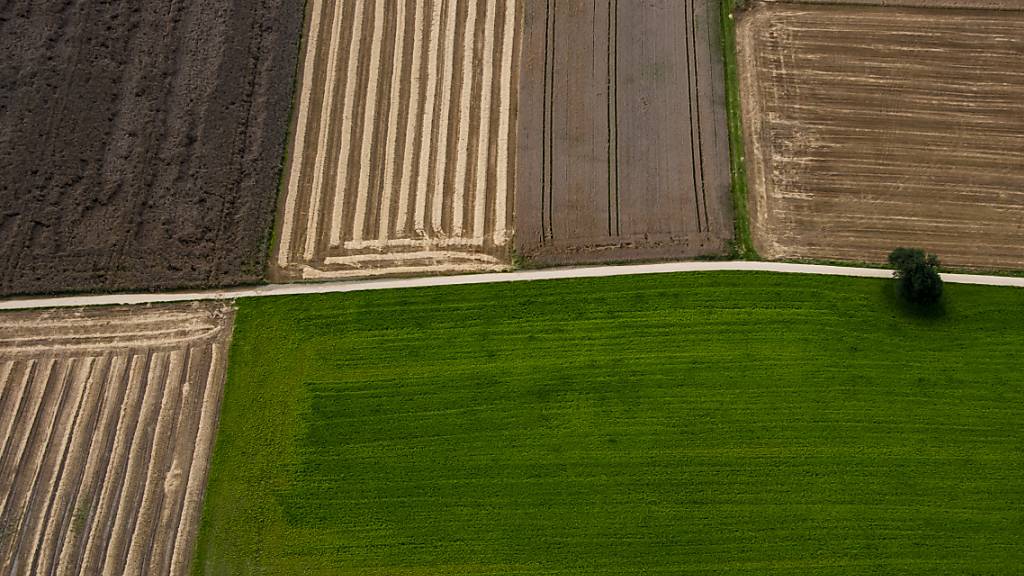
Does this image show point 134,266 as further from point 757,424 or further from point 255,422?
point 757,424

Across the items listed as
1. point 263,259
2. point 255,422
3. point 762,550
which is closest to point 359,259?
point 263,259

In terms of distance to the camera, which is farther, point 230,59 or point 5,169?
point 230,59

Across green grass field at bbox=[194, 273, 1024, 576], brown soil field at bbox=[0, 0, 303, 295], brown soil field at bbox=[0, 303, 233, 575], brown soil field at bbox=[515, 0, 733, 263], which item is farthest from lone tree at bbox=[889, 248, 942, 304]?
brown soil field at bbox=[0, 303, 233, 575]

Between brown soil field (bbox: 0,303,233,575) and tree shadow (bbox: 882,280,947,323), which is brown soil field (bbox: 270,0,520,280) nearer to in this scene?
brown soil field (bbox: 0,303,233,575)

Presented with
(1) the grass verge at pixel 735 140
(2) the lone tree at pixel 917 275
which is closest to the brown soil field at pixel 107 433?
(1) the grass verge at pixel 735 140

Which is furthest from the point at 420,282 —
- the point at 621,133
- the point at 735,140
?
the point at 735,140
